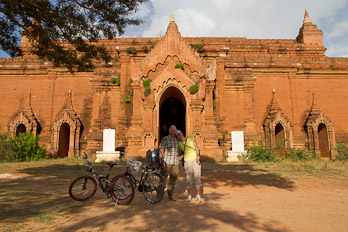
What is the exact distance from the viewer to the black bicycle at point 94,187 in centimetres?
559

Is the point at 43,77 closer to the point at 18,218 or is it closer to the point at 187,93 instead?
the point at 187,93

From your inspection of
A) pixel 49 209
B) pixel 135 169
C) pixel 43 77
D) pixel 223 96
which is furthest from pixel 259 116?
pixel 43 77

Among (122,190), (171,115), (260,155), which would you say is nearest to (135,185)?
(122,190)

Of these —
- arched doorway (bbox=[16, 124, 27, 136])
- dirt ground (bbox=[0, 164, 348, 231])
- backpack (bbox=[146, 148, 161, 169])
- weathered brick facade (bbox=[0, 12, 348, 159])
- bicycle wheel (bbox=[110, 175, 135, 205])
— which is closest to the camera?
dirt ground (bbox=[0, 164, 348, 231])

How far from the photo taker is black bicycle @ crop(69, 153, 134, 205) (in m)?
5.59

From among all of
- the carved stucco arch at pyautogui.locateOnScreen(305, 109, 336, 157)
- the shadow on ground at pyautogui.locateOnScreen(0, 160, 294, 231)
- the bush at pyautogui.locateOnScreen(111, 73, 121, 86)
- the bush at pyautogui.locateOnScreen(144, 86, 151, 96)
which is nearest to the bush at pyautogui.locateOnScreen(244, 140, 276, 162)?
the shadow on ground at pyautogui.locateOnScreen(0, 160, 294, 231)

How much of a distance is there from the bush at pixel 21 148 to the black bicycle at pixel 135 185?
1333 centimetres

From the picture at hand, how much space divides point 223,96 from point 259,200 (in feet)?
38.3

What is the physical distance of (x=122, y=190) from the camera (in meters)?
5.57

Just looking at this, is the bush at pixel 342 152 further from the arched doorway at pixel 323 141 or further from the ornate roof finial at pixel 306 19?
the ornate roof finial at pixel 306 19

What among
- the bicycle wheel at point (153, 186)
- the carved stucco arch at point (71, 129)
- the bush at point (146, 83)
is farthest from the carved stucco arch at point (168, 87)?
the bicycle wheel at point (153, 186)

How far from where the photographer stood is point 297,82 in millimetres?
19938

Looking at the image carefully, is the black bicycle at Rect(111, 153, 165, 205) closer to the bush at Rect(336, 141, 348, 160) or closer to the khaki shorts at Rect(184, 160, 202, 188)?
the khaki shorts at Rect(184, 160, 202, 188)

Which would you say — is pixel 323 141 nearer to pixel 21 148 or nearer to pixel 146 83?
pixel 146 83
